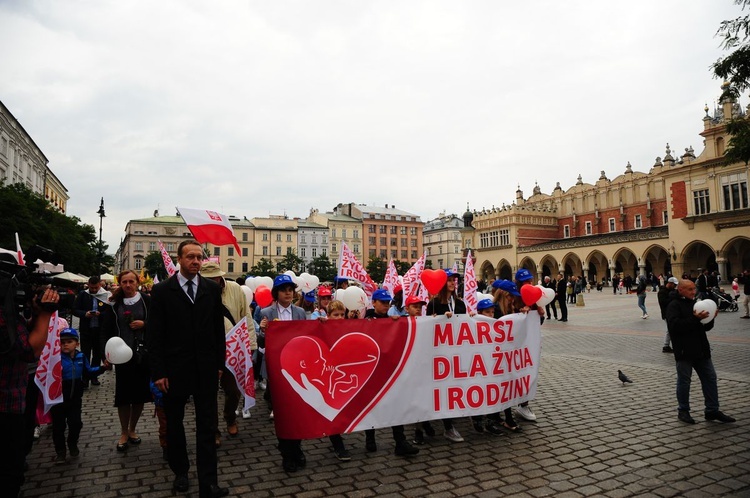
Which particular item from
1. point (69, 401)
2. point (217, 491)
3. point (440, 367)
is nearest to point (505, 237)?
point (440, 367)

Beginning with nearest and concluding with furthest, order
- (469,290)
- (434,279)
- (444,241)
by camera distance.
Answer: (434,279) → (469,290) → (444,241)

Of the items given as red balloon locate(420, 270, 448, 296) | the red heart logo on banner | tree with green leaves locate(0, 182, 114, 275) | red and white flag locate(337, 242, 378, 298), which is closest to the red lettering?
the red heart logo on banner

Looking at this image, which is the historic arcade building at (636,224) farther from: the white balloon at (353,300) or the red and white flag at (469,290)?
the white balloon at (353,300)

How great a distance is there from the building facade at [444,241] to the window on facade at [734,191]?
228ft

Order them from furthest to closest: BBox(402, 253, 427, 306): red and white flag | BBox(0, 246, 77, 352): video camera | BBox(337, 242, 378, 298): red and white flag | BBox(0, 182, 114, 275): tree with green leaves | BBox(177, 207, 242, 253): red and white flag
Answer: BBox(0, 182, 114, 275): tree with green leaves
BBox(337, 242, 378, 298): red and white flag
BBox(402, 253, 427, 306): red and white flag
BBox(177, 207, 242, 253): red and white flag
BBox(0, 246, 77, 352): video camera

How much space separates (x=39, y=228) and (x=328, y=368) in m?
30.6

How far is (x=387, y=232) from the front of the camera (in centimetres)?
10638

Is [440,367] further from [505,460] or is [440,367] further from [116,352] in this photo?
[116,352]

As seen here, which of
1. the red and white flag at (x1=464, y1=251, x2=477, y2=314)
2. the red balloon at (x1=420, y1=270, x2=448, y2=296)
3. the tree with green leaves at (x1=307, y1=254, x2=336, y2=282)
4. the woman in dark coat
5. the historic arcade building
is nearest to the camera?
the woman in dark coat

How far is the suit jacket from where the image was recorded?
425cm

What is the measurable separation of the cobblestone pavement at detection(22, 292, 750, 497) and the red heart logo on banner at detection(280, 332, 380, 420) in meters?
0.68

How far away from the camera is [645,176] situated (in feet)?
198

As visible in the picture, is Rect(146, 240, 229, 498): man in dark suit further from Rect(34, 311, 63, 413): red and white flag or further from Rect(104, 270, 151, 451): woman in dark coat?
Rect(34, 311, 63, 413): red and white flag

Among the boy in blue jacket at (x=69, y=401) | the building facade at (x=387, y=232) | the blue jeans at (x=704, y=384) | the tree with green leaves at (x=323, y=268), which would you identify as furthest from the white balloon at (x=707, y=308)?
the building facade at (x=387, y=232)
